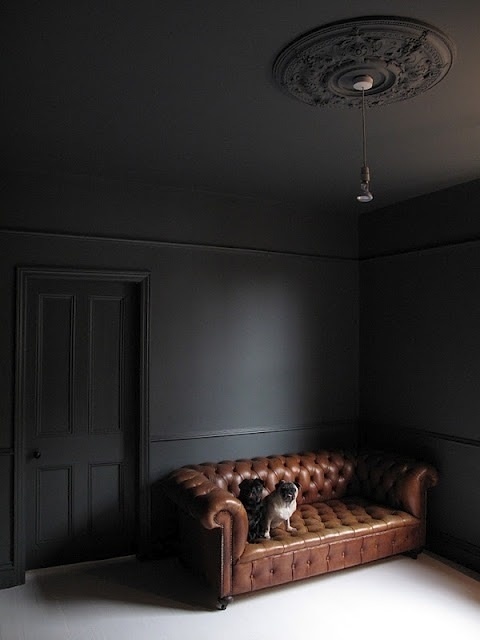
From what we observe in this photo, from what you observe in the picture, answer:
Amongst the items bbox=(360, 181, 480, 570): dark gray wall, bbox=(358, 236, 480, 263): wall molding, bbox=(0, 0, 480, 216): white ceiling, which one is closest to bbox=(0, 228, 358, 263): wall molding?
bbox=(358, 236, 480, 263): wall molding

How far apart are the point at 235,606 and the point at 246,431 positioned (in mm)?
1438

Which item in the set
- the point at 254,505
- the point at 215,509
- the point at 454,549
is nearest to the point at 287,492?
the point at 254,505

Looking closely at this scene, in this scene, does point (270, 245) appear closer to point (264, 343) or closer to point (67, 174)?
point (264, 343)

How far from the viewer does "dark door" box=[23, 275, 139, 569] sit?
403 cm

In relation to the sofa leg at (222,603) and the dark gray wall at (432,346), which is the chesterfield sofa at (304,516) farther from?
the dark gray wall at (432,346)

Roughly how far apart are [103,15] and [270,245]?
3014mm

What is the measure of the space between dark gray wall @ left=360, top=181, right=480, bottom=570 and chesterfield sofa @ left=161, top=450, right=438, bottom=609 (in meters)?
0.23

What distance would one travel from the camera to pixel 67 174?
159 inches

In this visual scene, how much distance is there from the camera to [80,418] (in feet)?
13.6

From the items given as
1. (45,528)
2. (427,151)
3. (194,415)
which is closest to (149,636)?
(45,528)

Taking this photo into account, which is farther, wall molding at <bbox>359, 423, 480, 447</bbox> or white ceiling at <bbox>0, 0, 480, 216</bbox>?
wall molding at <bbox>359, 423, 480, 447</bbox>

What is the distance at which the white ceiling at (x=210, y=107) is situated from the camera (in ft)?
6.57

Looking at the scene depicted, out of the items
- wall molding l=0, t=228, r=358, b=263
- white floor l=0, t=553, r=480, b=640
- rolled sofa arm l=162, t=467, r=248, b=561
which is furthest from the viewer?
wall molding l=0, t=228, r=358, b=263

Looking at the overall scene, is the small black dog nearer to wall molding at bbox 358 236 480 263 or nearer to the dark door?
the dark door
